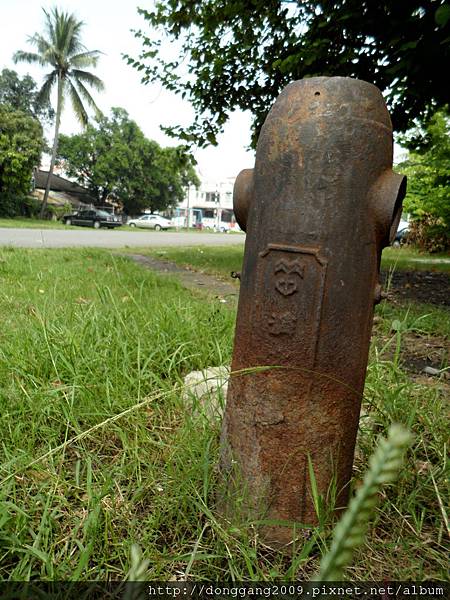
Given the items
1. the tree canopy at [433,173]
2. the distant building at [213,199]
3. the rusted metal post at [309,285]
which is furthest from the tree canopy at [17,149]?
the distant building at [213,199]

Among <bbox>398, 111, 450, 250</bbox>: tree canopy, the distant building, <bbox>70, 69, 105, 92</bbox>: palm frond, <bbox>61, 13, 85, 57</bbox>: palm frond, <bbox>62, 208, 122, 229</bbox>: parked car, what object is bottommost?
<bbox>62, 208, 122, 229</bbox>: parked car

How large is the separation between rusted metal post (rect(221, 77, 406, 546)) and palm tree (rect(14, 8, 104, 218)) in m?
29.5

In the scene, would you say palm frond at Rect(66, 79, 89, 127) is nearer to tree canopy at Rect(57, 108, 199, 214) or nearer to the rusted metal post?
tree canopy at Rect(57, 108, 199, 214)

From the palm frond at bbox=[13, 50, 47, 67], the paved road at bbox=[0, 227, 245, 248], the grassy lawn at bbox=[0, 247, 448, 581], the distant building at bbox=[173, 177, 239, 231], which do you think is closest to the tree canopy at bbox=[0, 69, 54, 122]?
the palm frond at bbox=[13, 50, 47, 67]

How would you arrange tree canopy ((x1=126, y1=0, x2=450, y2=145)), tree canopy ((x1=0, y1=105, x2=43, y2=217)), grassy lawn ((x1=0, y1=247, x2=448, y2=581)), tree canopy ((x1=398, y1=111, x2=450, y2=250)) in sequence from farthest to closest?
tree canopy ((x1=0, y1=105, x2=43, y2=217)), tree canopy ((x1=398, y1=111, x2=450, y2=250)), tree canopy ((x1=126, y1=0, x2=450, y2=145)), grassy lawn ((x1=0, y1=247, x2=448, y2=581))

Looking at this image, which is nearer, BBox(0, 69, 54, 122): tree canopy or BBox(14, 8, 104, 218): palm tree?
BBox(14, 8, 104, 218): palm tree

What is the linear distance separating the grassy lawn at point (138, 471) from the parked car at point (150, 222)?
36558 millimetres

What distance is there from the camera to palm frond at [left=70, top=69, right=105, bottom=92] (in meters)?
29.2

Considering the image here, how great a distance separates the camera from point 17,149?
24953 mm

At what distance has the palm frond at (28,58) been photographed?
2828cm

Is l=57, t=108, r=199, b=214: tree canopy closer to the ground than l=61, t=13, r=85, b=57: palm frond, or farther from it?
closer to the ground

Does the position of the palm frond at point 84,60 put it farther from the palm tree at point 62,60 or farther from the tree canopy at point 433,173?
the tree canopy at point 433,173

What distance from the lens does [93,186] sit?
134ft

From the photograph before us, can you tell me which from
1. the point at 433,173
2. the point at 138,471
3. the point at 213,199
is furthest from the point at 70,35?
the point at 213,199
